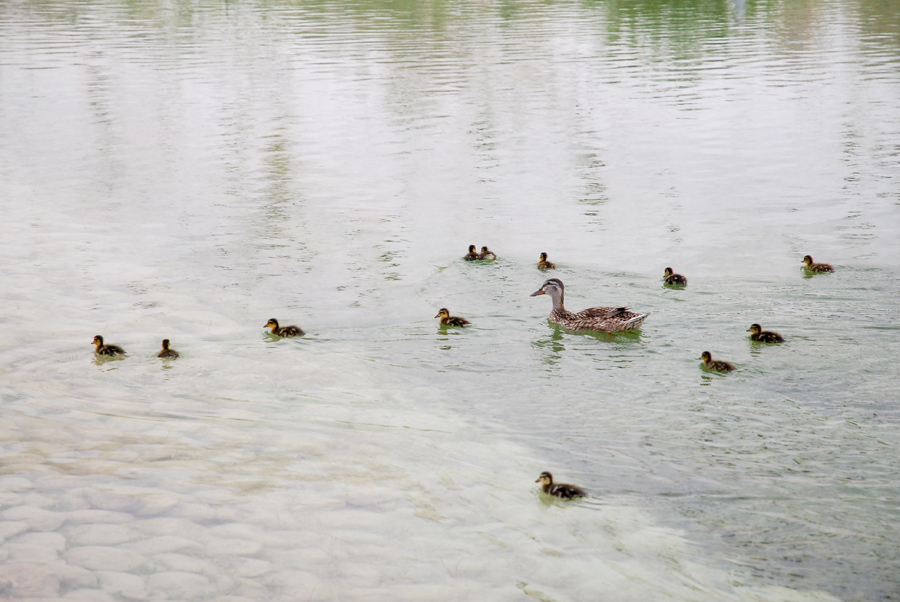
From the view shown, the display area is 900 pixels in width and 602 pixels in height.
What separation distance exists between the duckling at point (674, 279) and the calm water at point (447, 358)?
0.76 ft

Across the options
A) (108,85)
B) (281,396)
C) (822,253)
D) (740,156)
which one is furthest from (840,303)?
(108,85)

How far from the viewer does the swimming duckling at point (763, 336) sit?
34.3 feet

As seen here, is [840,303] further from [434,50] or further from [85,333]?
[434,50]

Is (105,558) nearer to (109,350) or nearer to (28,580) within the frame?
(28,580)

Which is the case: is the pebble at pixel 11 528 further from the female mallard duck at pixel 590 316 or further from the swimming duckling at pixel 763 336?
the swimming duckling at pixel 763 336

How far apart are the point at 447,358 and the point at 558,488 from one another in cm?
324

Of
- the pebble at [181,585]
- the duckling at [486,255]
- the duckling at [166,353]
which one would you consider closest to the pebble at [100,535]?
the pebble at [181,585]

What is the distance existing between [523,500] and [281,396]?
3086 millimetres

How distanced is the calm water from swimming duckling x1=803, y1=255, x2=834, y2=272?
0.62 feet

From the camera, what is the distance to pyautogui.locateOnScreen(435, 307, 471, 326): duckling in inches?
448

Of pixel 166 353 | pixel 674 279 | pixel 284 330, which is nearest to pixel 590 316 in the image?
pixel 674 279

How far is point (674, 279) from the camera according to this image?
12.4m

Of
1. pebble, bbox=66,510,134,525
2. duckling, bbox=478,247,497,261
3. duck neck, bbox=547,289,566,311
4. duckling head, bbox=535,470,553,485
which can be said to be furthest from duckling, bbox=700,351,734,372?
pebble, bbox=66,510,134,525

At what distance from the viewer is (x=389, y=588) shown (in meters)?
6.62
